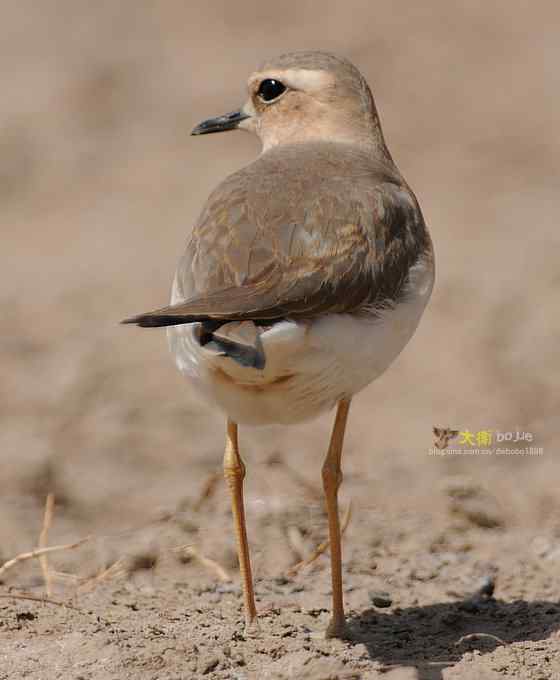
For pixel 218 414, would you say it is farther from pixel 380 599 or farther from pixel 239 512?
pixel 239 512

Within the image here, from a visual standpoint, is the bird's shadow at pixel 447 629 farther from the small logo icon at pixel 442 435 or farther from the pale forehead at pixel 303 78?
the pale forehead at pixel 303 78

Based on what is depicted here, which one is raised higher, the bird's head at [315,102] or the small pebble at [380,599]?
the bird's head at [315,102]

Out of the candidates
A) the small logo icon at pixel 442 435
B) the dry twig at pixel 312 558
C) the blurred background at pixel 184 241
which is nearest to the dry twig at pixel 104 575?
the blurred background at pixel 184 241

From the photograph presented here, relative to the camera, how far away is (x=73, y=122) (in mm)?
12305

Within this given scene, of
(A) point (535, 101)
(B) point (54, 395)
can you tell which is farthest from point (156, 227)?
(A) point (535, 101)

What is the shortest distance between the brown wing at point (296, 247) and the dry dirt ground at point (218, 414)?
1.28 metres

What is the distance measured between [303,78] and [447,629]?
2551 mm

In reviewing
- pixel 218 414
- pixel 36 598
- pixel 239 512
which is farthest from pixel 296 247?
pixel 218 414

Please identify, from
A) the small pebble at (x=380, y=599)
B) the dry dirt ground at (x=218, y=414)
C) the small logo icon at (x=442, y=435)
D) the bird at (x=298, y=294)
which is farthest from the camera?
the small logo icon at (x=442, y=435)

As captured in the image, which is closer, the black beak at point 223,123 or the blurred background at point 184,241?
the black beak at point 223,123

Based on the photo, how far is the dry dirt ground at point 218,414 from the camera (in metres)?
5.24

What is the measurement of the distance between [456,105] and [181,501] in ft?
22.1

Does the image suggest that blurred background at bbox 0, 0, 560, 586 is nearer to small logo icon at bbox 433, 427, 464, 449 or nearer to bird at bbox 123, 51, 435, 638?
small logo icon at bbox 433, 427, 464, 449

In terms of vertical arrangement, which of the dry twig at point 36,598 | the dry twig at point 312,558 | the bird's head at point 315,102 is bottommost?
the dry twig at point 36,598
